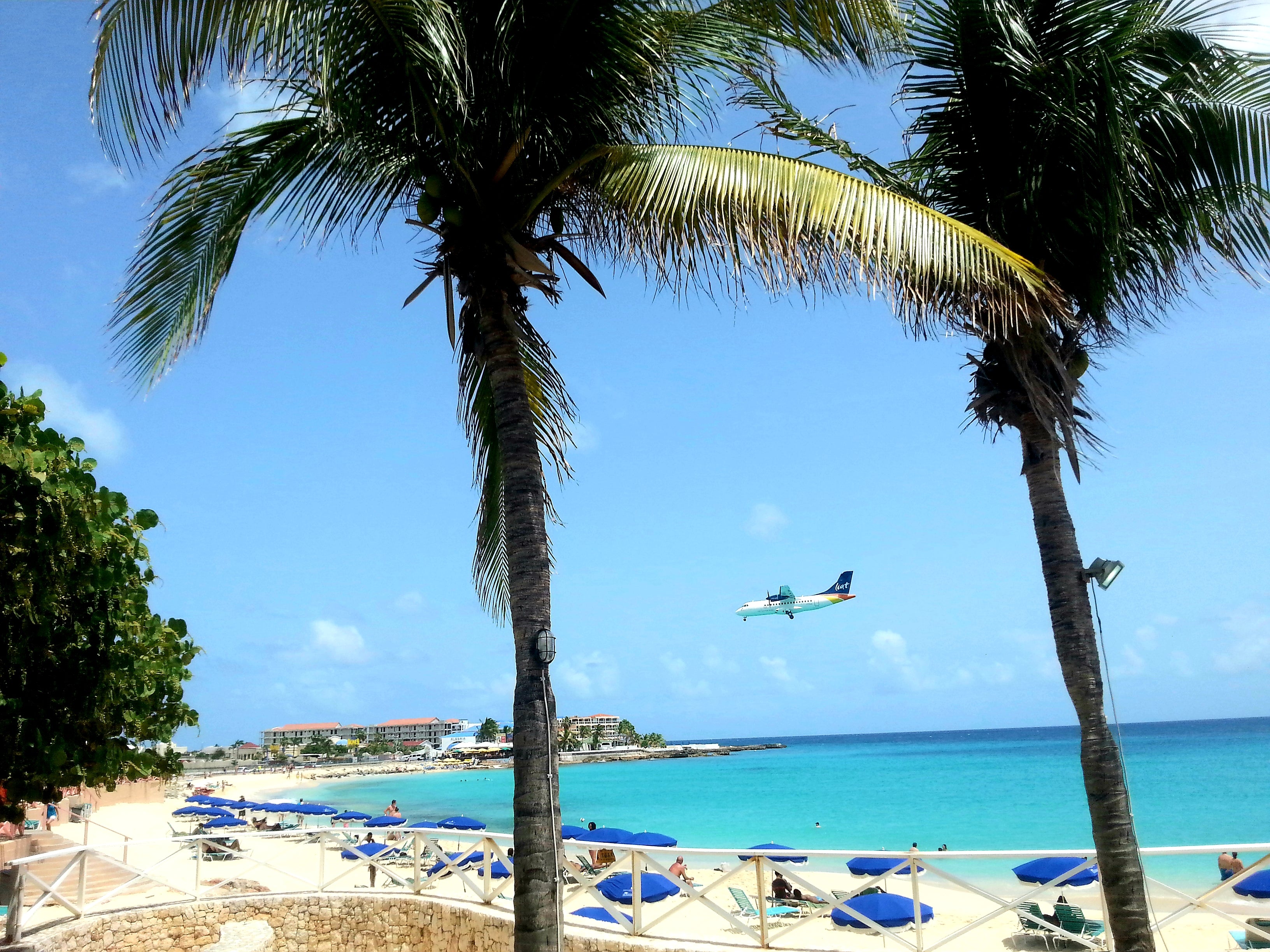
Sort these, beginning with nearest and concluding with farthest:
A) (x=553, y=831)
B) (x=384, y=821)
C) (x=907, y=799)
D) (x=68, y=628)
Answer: (x=553, y=831) < (x=68, y=628) < (x=384, y=821) < (x=907, y=799)

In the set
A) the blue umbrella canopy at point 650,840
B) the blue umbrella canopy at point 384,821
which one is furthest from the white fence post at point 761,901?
the blue umbrella canopy at point 384,821

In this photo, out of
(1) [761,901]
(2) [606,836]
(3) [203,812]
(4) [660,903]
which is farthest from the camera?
(3) [203,812]

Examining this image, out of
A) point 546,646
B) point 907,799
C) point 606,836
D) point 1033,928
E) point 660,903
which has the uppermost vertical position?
point 546,646

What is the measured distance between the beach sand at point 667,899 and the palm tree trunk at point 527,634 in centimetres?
300

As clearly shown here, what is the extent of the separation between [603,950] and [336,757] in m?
136

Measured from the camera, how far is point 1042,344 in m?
5.47

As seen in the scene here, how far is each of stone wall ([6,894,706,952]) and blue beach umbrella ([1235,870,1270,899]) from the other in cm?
760

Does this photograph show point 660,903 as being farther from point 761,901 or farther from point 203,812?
point 203,812

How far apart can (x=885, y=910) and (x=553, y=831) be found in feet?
22.6

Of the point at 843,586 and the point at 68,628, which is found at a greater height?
the point at 843,586

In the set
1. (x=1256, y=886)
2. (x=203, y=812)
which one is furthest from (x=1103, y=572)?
(x=203, y=812)

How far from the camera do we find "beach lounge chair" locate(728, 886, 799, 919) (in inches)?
608

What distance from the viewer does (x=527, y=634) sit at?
551 centimetres

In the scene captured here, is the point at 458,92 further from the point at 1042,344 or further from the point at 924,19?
the point at 1042,344
